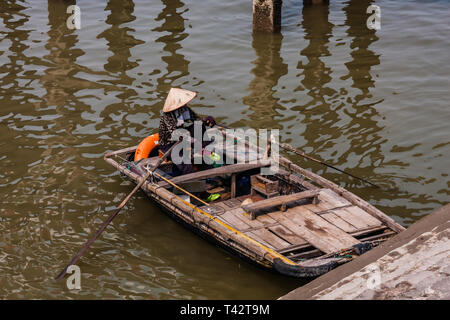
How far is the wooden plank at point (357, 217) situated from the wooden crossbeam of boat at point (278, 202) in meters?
0.46

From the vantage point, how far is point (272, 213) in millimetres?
9703

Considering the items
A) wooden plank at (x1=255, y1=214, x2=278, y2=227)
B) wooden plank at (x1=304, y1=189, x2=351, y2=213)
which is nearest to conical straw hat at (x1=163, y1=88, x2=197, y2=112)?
wooden plank at (x1=255, y1=214, x2=278, y2=227)

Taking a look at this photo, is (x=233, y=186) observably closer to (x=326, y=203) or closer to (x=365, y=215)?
(x=326, y=203)

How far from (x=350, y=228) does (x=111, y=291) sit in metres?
3.67

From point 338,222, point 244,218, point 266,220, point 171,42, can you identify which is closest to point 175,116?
point 244,218

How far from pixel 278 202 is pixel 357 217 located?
4.03 ft

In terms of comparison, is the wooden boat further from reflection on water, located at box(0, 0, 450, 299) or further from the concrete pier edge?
the concrete pier edge

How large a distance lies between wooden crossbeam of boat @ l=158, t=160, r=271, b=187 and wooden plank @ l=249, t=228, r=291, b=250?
156 centimetres

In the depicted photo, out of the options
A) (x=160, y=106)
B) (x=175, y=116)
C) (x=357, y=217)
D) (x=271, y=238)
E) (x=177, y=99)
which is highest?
(x=177, y=99)

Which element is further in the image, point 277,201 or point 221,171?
point 221,171

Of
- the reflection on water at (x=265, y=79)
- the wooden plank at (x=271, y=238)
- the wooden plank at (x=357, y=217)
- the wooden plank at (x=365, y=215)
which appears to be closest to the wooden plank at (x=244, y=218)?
the wooden plank at (x=271, y=238)

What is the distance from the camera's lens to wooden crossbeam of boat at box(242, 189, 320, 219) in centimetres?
951

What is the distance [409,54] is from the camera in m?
16.7

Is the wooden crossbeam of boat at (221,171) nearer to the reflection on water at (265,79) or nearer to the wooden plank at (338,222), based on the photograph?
the wooden plank at (338,222)
